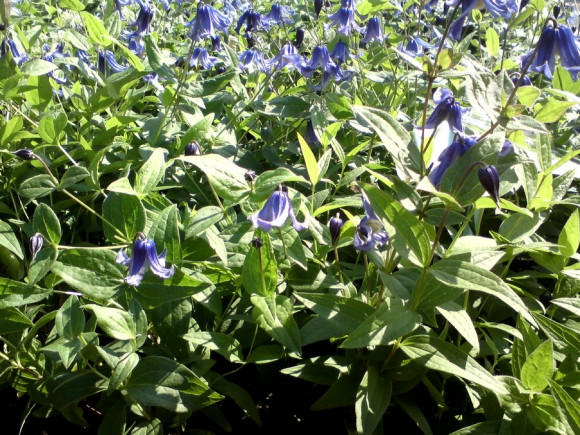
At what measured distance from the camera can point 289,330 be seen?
1639 millimetres

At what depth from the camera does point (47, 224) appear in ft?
5.48

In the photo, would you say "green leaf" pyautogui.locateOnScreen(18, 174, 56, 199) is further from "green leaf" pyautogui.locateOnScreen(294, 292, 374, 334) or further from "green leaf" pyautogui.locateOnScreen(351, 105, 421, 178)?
"green leaf" pyautogui.locateOnScreen(351, 105, 421, 178)

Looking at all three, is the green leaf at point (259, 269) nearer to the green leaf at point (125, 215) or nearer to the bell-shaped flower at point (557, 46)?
the green leaf at point (125, 215)

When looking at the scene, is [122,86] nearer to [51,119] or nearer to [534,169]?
[51,119]

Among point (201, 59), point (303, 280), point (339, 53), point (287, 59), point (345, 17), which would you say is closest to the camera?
point (303, 280)

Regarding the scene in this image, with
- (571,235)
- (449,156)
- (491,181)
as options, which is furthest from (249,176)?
(571,235)

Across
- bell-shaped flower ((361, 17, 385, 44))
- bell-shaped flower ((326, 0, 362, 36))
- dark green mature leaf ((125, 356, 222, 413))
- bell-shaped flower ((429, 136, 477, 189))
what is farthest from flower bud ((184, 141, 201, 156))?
bell-shaped flower ((361, 17, 385, 44))

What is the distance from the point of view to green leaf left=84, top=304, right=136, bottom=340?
4.72 ft

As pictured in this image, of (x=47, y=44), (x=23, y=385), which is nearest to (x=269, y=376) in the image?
(x=23, y=385)

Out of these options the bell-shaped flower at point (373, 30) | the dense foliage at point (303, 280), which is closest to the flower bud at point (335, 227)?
the dense foliage at point (303, 280)

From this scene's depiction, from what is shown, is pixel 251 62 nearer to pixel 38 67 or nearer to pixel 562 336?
pixel 38 67

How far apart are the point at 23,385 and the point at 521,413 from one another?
1440 mm

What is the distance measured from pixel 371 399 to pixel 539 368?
0.43m

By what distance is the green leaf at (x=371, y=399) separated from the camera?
1542 mm
